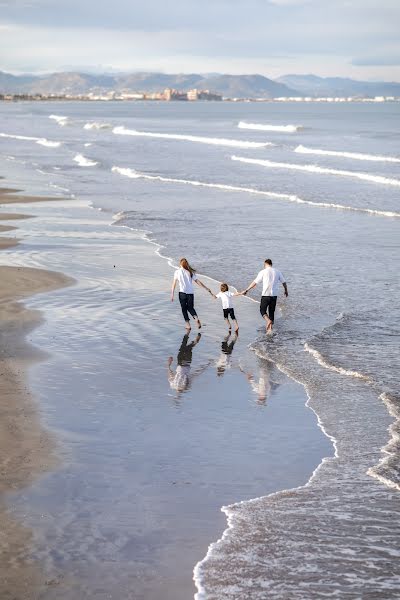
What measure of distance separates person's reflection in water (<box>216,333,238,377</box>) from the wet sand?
2989 mm

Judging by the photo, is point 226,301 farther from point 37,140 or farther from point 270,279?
point 37,140

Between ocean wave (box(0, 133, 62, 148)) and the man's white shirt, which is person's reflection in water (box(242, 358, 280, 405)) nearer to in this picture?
the man's white shirt

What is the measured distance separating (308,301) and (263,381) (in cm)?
596

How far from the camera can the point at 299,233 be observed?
29594 millimetres

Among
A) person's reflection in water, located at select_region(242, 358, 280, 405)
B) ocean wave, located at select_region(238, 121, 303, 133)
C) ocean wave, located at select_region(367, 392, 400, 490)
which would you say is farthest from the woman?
ocean wave, located at select_region(238, 121, 303, 133)

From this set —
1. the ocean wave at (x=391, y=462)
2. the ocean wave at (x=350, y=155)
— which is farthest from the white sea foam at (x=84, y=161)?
the ocean wave at (x=391, y=462)

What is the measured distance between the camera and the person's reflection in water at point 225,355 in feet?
48.6

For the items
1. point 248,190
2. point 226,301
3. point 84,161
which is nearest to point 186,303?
point 226,301

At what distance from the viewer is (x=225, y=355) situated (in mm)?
15680

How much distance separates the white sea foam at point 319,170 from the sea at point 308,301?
14 centimetres

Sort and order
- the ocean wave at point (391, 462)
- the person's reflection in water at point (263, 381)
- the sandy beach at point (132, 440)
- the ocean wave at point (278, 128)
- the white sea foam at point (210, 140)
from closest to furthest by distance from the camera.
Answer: the sandy beach at point (132, 440)
the ocean wave at point (391, 462)
the person's reflection in water at point (263, 381)
the white sea foam at point (210, 140)
the ocean wave at point (278, 128)

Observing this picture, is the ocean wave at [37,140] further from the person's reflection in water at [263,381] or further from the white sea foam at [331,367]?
the person's reflection in water at [263,381]

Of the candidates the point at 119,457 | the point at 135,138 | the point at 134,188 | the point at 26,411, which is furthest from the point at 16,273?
the point at 135,138

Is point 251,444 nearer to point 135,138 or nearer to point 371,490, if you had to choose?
point 371,490
